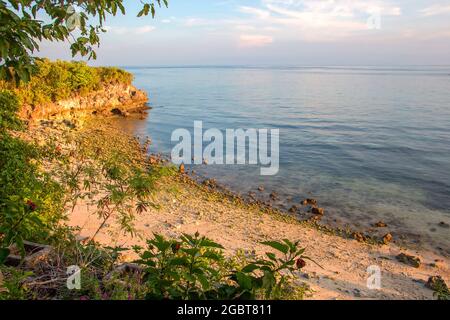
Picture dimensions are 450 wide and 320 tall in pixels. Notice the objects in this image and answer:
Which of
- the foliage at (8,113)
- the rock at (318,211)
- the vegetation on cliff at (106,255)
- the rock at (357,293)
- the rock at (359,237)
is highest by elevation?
the foliage at (8,113)

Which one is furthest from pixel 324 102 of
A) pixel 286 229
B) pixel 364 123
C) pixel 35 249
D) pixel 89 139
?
pixel 35 249

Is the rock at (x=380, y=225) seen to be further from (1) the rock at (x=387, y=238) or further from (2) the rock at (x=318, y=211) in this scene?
(2) the rock at (x=318, y=211)

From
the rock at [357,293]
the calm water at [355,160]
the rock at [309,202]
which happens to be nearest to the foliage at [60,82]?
the calm water at [355,160]

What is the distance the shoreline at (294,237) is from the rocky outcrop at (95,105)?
19.8 metres

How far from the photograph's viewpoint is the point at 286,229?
14.3 metres

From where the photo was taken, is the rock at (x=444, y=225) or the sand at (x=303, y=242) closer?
the sand at (x=303, y=242)

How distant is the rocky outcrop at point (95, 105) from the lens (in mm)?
30141

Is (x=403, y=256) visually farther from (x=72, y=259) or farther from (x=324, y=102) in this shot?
(x=324, y=102)

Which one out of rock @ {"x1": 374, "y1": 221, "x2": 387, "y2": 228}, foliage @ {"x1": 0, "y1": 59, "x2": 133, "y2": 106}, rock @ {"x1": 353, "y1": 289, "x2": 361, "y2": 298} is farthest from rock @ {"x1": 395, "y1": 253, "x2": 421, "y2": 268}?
foliage @ {"x1": 0, "y1": 59, "x2": 133, "y2": 106}

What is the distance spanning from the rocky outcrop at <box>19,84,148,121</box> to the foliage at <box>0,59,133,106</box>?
58 centimetres

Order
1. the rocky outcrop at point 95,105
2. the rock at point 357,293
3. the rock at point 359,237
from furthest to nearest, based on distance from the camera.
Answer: the rocky outcrop at point 95,105 → the rock at point 359,237 → the rock at point 357,293

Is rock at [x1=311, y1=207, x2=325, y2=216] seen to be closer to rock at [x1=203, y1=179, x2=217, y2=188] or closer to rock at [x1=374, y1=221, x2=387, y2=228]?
rock at [x1=374, y1=221, x2=387, y2=228]

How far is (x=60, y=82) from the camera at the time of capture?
107 ft
